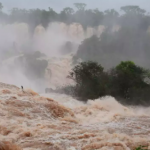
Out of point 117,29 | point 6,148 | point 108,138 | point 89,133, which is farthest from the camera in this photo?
point 117,29

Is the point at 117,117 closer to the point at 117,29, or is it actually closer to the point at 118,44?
the point at 118,44

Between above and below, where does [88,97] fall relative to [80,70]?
below

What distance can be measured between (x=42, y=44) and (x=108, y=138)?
4363 centimetres

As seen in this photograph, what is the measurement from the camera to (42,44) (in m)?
50.0

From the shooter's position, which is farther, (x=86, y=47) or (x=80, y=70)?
(x=86, y=47)

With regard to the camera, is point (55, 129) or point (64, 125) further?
point (64, 125)

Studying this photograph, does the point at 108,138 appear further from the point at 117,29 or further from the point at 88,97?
the point at 117,29

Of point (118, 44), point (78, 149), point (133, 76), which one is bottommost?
point (78, 149)

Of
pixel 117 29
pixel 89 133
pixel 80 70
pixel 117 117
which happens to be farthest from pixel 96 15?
pixel 89 133

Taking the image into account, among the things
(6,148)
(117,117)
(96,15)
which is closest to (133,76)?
(117,117)

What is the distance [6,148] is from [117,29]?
1815 inches

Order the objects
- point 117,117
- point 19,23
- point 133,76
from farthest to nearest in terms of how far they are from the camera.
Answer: point 19,23, point 133,76, point 117,117

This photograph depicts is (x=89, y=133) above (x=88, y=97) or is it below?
below

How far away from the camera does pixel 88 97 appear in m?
21.8
